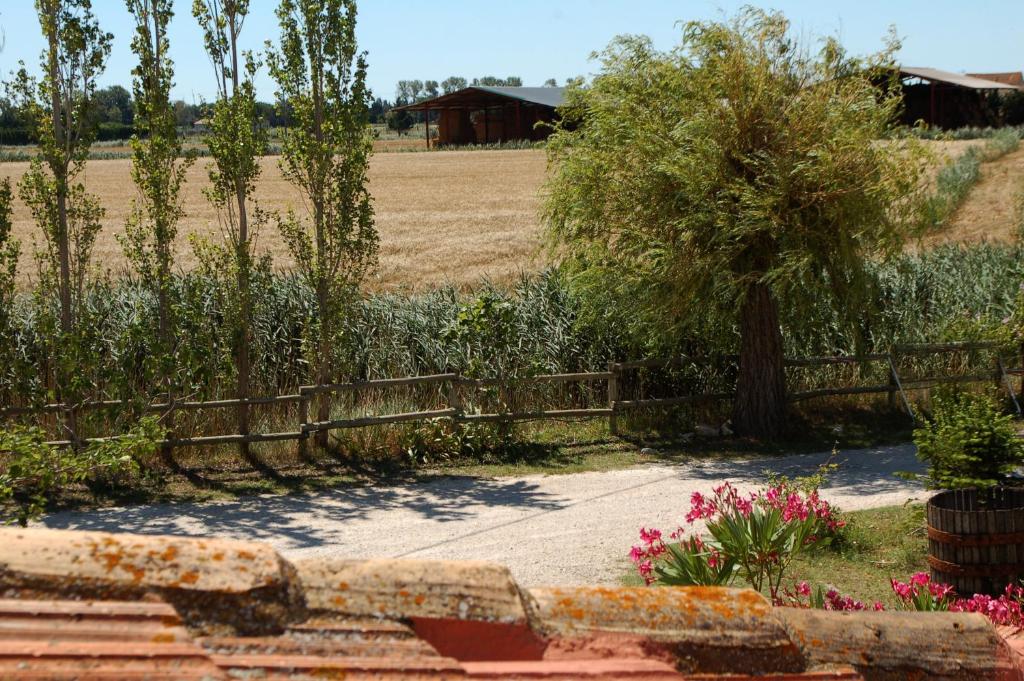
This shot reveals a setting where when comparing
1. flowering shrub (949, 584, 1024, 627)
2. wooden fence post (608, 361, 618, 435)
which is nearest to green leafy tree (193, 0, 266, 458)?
wooden fence post (608, 361, 618, 435)

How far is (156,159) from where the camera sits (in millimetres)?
13219

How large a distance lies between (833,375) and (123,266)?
17370 mm

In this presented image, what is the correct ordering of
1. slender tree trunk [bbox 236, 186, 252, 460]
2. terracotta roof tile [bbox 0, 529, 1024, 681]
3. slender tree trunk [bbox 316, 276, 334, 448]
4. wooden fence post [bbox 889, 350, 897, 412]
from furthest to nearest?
wooden fence post [bbox 889, 350, 897, 412] → slender tree trunk [bbox 316, 276, 334, 448] → slender tree trunk [bbox 236, 186, 252, 460] → terracotta roof tile [bbox 0, 529, 1024, 681]

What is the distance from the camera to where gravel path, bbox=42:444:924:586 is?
10203mm

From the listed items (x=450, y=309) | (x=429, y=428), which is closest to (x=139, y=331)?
(x=429, y=428)

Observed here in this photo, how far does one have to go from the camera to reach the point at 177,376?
13.5 metres

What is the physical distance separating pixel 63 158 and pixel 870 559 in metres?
9.94

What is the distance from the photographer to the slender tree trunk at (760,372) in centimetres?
1462

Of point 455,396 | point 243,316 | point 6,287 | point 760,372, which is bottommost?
point 455,396

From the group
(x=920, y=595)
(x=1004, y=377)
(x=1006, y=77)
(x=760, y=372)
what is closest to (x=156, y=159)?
(x=760, y=372)

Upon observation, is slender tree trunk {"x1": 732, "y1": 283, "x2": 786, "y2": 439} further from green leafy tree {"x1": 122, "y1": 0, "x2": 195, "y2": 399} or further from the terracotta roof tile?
the terracotta roof tile

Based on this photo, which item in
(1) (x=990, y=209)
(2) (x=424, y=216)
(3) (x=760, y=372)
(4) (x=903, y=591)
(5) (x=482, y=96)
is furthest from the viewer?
(5) (x=482, y=96)

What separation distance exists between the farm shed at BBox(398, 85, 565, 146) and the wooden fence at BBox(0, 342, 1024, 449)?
5156 centimetres

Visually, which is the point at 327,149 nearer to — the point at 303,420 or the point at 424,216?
the point at 303,420
